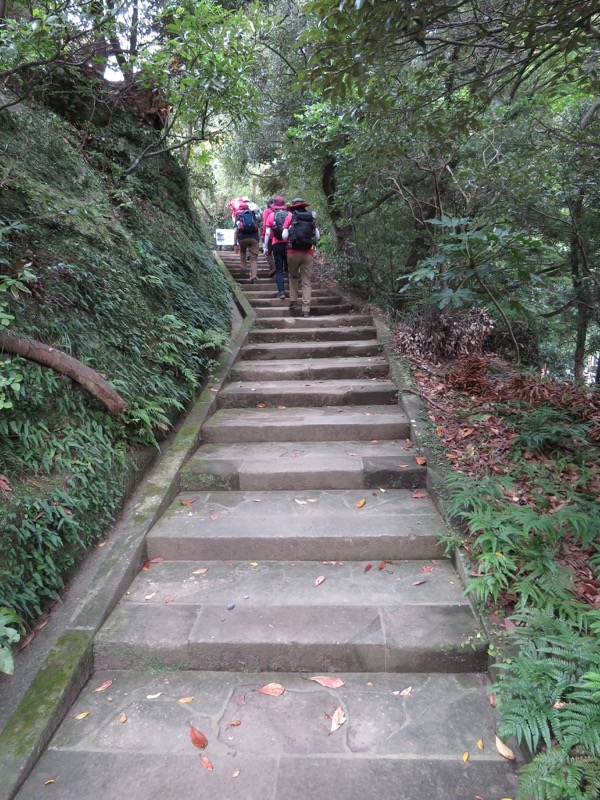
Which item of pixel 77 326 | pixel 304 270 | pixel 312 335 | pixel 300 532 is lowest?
pixel 300 532

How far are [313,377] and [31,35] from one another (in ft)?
13.0

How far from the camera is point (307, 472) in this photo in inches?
146

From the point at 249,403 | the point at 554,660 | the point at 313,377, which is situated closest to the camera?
the point at 554,660

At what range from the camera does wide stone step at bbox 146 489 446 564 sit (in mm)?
3037

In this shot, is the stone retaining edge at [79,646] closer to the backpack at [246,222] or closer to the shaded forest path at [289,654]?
the shaded forest path at [289,654]

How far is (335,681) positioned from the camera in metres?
2.33

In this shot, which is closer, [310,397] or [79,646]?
[79,646]

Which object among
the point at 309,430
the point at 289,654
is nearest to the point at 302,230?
the point at 309,430

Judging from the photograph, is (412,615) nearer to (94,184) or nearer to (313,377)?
(313,377)

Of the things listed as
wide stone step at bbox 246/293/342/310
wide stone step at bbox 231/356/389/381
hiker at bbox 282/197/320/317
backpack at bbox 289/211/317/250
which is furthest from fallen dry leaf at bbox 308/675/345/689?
wide stone step at bbox 246/293/342/310

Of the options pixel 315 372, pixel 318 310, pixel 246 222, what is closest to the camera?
pixel 315 372

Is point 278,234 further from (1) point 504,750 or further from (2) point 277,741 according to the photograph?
(1) point 504,750

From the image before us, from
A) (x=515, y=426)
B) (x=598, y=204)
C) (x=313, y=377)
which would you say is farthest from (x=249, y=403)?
(x=598, y=204)

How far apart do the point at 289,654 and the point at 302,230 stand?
20.4 ft
